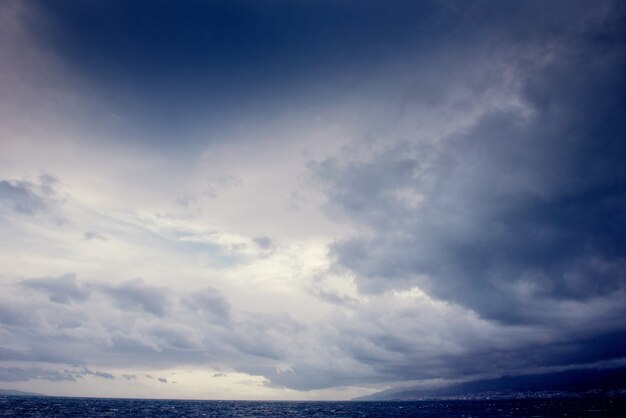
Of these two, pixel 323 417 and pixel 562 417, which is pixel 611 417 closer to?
pixel 562 417

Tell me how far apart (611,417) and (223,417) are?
138340 mm

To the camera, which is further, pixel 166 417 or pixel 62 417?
pixel 166 417

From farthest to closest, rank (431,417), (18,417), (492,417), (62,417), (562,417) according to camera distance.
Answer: (431,417) → (492,417) → (562,417) → (62,417) → (18,417)

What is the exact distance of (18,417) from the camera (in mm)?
109500

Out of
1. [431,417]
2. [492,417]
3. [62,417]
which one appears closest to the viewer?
[62,417]

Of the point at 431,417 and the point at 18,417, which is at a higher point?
the point at 18,417

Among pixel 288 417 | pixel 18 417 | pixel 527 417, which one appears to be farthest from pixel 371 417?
pixel 18 417

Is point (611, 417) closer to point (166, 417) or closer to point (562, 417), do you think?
point (562, 417)

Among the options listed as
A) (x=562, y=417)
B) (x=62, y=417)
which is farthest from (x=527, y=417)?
(x=62, y=417)

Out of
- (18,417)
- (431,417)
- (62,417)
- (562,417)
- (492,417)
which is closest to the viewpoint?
(18,417)

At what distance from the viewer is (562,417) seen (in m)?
131

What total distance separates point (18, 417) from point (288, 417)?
298 ft

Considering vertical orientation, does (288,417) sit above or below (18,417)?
below

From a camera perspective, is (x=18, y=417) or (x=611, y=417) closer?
(x=18, y=417)
